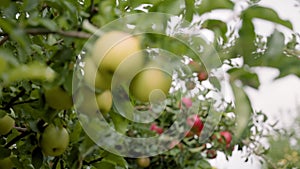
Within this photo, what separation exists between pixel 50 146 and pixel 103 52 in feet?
0.77

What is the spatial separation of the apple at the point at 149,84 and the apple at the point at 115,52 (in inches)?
0.7

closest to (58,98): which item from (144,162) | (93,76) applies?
(93,76)

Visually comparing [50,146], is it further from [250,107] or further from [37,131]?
[250,107]

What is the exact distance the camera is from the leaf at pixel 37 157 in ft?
2.66

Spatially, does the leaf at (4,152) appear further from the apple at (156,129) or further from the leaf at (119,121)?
the apple at (156,129)

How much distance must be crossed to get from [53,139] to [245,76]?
0.30 meters

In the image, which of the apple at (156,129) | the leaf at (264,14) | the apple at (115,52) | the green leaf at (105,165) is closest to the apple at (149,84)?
the apple at (115,52)

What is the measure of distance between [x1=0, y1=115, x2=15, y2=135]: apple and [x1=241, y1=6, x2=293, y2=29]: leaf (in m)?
0.43

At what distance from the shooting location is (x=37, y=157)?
813mm

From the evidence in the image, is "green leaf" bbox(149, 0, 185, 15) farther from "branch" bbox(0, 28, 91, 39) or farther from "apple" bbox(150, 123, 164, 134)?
"apple" bbox(150, 123, 164, 134)

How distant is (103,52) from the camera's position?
574 millimetres

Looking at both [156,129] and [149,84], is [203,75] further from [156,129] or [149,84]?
[156,129]

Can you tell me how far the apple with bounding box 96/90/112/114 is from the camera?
0.61 metres

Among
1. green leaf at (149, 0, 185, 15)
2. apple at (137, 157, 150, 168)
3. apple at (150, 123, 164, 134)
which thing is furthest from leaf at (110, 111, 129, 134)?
apple at (137, 157, 150, 168)
